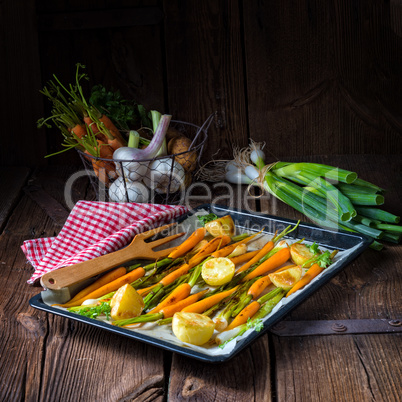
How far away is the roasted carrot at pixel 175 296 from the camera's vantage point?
3.77 ft

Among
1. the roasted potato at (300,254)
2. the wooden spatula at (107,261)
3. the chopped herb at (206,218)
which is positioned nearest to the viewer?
the wooden spatula at (107,261)

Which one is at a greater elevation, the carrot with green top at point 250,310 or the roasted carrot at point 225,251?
the roasted carrot at point 225,251

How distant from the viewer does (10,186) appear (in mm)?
2041

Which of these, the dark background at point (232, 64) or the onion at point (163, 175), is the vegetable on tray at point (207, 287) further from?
the dark background at point (232, 64)

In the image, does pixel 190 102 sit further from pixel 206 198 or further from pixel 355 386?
pixel 355 386

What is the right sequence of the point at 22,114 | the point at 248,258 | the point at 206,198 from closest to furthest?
the point at 248,258
the point at 206,198
the point at 22,114

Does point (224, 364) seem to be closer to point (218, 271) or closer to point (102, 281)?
point (218, 271)

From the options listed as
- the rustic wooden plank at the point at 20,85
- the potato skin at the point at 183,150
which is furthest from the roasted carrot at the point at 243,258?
the rustic wooden plank at the point at 20,85

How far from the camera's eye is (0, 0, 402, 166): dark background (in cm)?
203

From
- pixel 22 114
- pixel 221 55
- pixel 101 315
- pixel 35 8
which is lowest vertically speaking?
pixel 101 315

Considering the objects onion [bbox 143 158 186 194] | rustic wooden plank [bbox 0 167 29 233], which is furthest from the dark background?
onion [bbox 143 158 186 194]

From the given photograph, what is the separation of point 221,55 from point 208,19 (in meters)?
0.14

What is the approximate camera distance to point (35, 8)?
2047 mm

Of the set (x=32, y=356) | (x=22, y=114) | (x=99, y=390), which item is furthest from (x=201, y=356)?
(x=22, y=114)
